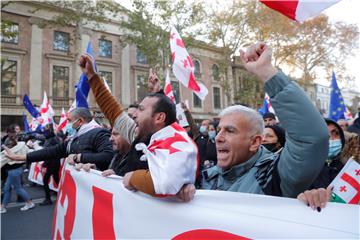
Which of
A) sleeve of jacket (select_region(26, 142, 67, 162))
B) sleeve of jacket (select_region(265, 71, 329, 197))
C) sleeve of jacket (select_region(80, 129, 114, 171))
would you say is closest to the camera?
sleeve of jacket (select_region(265, 71, 329, 197))

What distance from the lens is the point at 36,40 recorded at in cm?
2239

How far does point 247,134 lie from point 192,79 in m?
3.93

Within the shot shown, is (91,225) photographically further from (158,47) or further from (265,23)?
(265,23)

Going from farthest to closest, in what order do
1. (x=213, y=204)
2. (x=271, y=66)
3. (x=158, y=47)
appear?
(x=158, y=47)
(x=213, y=204)
(x=271, y=66)

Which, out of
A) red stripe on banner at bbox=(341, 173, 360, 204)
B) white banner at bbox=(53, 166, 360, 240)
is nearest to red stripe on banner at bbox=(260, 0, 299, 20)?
red stripe on banner at bbox=(341, 173, 360, 204)

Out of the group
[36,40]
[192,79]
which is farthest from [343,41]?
[192,79]

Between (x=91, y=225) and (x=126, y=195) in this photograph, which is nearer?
(x=126, y=195)

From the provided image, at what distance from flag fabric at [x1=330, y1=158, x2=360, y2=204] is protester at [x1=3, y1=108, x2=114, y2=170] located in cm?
199

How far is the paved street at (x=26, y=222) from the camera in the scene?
4791mm

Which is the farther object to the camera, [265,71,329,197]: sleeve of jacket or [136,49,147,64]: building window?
[136,49,147,64]: building window

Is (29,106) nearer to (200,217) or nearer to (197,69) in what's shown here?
(200,217)

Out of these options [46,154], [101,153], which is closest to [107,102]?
[101,153]

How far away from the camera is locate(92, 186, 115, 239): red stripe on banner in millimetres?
1828

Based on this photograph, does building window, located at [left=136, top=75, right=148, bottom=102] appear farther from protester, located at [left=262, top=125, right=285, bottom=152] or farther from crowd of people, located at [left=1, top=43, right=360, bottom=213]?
protester, located at [left=262, top=125, right=285, bottom=152]
